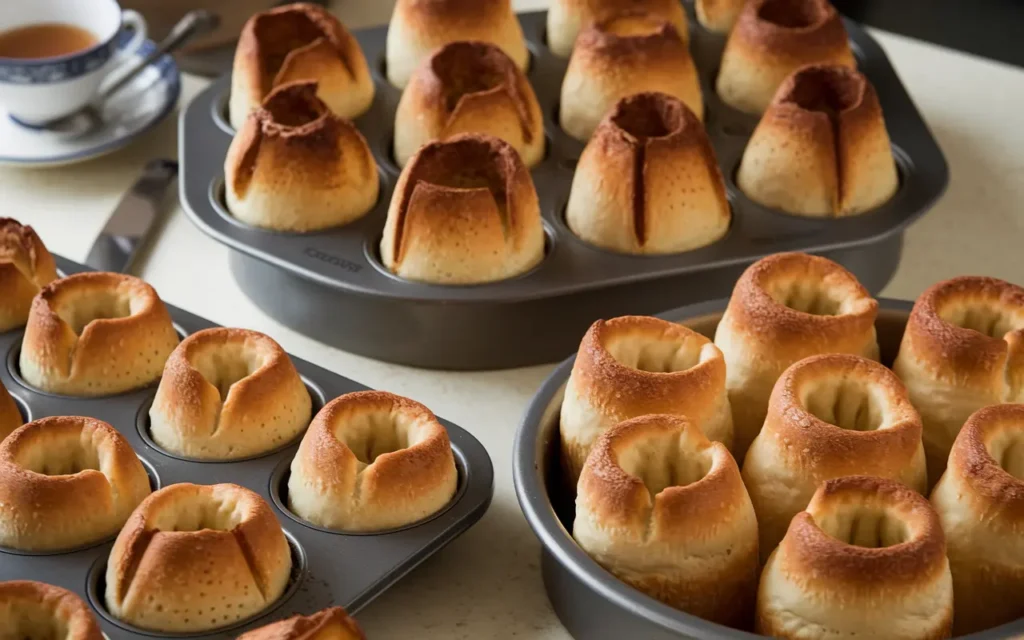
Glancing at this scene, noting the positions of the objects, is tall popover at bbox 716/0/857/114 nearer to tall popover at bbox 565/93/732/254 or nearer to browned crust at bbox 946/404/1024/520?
tall popover at bbox 565/93/732/254

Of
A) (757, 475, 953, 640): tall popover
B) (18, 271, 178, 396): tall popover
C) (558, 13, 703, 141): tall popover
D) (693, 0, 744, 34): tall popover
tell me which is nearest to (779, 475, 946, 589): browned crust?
(757, 475, 953, 640): tall popover

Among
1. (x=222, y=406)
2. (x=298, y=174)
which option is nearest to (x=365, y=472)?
(x=222, y=406)

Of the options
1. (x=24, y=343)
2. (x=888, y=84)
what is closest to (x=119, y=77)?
(x=24, y=343)

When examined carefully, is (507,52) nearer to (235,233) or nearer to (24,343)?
(235,233)

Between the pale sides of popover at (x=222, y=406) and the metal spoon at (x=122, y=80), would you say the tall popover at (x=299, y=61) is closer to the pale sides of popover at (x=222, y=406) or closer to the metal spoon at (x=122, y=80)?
the metal spoon at (x=122, y=80)

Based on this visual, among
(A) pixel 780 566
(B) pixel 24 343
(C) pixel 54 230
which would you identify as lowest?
(C) pixel 54 230

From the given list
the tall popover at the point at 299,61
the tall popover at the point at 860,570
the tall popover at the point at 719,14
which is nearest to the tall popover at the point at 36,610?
the tall popover at the point at 860,570

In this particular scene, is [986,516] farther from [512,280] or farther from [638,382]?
[512,280]
